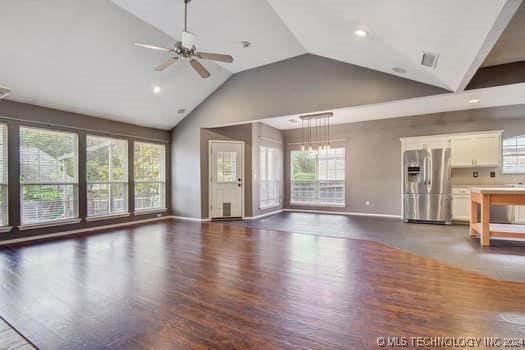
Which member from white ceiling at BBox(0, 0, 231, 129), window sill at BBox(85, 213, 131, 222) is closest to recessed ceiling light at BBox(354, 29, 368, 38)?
white ceiling at BBox(0, 0, 231, 129)

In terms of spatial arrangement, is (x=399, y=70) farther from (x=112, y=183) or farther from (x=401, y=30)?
(x=112, y=183)

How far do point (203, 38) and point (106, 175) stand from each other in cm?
393

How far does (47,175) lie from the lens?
5043 millimetres

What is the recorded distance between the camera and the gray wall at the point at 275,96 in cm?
454

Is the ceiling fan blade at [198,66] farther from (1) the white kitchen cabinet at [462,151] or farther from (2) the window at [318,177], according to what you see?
(1) the white kitchen cabinet at [462,151]

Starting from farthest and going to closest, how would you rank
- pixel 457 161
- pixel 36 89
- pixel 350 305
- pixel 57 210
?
pixel 457 161
pixel 57 210
pixel 36 89
pixel 350 305

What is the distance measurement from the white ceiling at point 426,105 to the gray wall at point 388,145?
0.73 ft

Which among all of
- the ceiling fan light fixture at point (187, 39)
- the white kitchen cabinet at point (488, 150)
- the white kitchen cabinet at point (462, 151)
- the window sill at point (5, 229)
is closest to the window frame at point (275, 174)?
the ceiling fan light fixture at point (187, 39)

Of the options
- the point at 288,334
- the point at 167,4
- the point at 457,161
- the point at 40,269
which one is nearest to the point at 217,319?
the point at 288,334

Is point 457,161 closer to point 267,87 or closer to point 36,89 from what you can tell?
point 267,87

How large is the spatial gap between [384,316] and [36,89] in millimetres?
6198

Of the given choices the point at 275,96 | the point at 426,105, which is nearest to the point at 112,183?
the point at 275,96

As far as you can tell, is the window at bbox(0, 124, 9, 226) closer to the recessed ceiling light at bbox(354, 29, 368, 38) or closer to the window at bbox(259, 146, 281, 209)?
the window at bbox(259, 146, 281, 209)

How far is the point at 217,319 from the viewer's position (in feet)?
6.84
